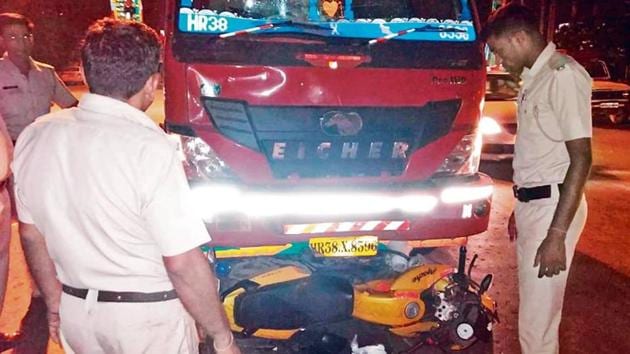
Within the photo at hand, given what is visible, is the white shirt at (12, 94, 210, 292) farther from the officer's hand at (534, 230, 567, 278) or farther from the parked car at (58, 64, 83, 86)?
the parked car at (58, 64, 83, 86)

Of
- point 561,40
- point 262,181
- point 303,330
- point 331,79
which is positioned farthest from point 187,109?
point 561,40

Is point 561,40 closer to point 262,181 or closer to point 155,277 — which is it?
point 262,181

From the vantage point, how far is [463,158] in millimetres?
4262

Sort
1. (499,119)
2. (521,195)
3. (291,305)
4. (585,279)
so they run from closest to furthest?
(521,195), (291,305), (585,279), (499,119)

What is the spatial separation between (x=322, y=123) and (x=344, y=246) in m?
0.76

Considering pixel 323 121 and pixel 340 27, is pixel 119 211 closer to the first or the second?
pixel 323 121

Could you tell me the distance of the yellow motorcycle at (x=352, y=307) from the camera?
156 inches

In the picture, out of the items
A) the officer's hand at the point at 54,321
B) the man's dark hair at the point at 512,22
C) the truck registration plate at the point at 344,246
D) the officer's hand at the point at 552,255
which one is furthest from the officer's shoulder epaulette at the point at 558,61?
the officer's hand at the point at 54,321

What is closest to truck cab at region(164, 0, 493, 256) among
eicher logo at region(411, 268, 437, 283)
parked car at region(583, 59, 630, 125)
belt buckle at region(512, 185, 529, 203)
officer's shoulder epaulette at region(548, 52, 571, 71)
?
eicher logo at region(411, 268, 437, 283)

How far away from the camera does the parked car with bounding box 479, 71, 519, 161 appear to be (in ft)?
33.0

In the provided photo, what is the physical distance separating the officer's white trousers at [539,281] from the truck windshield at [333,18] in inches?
57.8

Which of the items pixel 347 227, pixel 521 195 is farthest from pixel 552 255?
pixel 347 227

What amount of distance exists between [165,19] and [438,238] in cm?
220

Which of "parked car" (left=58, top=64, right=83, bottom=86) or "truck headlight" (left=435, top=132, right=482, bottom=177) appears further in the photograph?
"parked car" (left=58, top=64, right=83, bottom=86)
